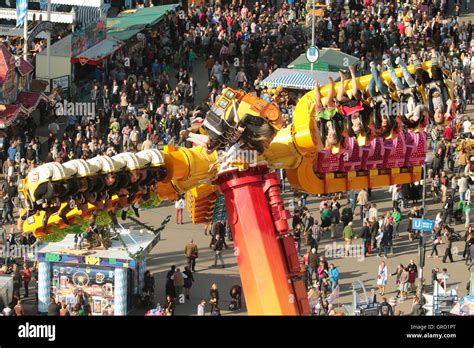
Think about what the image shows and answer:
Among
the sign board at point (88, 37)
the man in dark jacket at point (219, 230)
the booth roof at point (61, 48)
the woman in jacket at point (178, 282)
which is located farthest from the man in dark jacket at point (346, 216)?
the sign board at point (88, 37)

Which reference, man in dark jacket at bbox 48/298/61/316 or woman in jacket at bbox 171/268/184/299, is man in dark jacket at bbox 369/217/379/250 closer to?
woman in jacket at bbox 171/268/184/299

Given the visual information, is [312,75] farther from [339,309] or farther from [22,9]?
[339,309]

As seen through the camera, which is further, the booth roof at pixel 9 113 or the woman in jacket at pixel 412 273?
the booth roof at pixel 9 113

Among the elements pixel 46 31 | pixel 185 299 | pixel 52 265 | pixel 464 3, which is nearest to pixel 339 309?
pixel 185 299

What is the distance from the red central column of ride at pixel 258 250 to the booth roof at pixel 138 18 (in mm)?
36641

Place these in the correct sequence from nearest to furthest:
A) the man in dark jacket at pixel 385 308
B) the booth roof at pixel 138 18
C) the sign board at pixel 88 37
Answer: the man in dark jacket at pixel 385 308 < the sign board at pixel 88 37 < the booth roof at pixel 138 18

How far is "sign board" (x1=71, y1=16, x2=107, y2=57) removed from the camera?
5700 centimetres

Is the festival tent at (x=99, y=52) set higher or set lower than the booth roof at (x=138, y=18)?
lower

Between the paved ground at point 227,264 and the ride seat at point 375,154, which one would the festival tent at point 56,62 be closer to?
the paved ground at point 227,264

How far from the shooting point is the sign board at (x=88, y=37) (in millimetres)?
57000

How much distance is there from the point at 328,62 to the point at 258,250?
30724 mm

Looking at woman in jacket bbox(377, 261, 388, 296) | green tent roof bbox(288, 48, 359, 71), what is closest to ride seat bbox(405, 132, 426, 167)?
woman in jacket bbox(377, 261, 388, 296)
